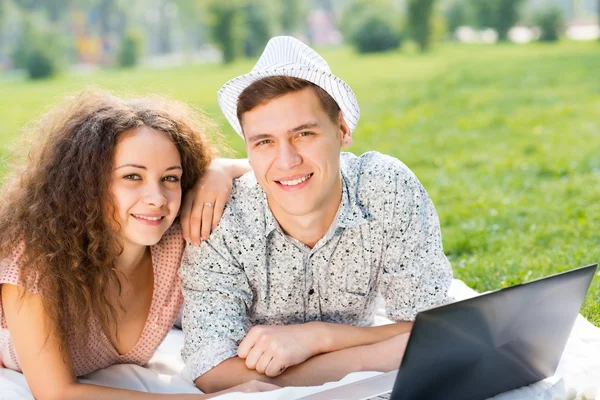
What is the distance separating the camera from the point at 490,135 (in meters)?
8.74

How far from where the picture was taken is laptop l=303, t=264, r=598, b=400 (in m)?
2.01

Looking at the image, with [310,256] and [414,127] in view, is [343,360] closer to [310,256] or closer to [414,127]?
[310,256]

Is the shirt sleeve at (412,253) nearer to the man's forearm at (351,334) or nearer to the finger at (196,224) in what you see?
the man's forearm at (351,334)

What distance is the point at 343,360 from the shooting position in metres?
2.86

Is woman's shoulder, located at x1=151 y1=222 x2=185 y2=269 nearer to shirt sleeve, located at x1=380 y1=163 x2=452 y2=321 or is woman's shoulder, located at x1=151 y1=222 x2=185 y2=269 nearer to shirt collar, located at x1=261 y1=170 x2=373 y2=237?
shirt collar, located at x1=261 y1=170 x2=373 y2=237

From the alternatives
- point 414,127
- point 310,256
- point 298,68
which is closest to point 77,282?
point 310,256

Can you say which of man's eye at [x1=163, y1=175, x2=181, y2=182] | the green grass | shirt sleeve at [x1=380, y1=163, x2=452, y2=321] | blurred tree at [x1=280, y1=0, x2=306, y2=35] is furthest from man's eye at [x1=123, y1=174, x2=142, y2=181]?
blurred tree at [x1=280, y1=0, x2=306, y2=35]

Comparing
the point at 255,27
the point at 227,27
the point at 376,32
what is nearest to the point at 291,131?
the point at 376,32

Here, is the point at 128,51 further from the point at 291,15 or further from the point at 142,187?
the point at 142,187

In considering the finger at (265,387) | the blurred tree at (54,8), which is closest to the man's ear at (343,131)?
the finger at (265,387)

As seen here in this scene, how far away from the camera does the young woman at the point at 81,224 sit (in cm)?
268

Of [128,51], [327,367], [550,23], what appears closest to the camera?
[327,367]

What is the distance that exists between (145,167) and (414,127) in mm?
6865

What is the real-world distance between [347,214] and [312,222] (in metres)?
0.15
